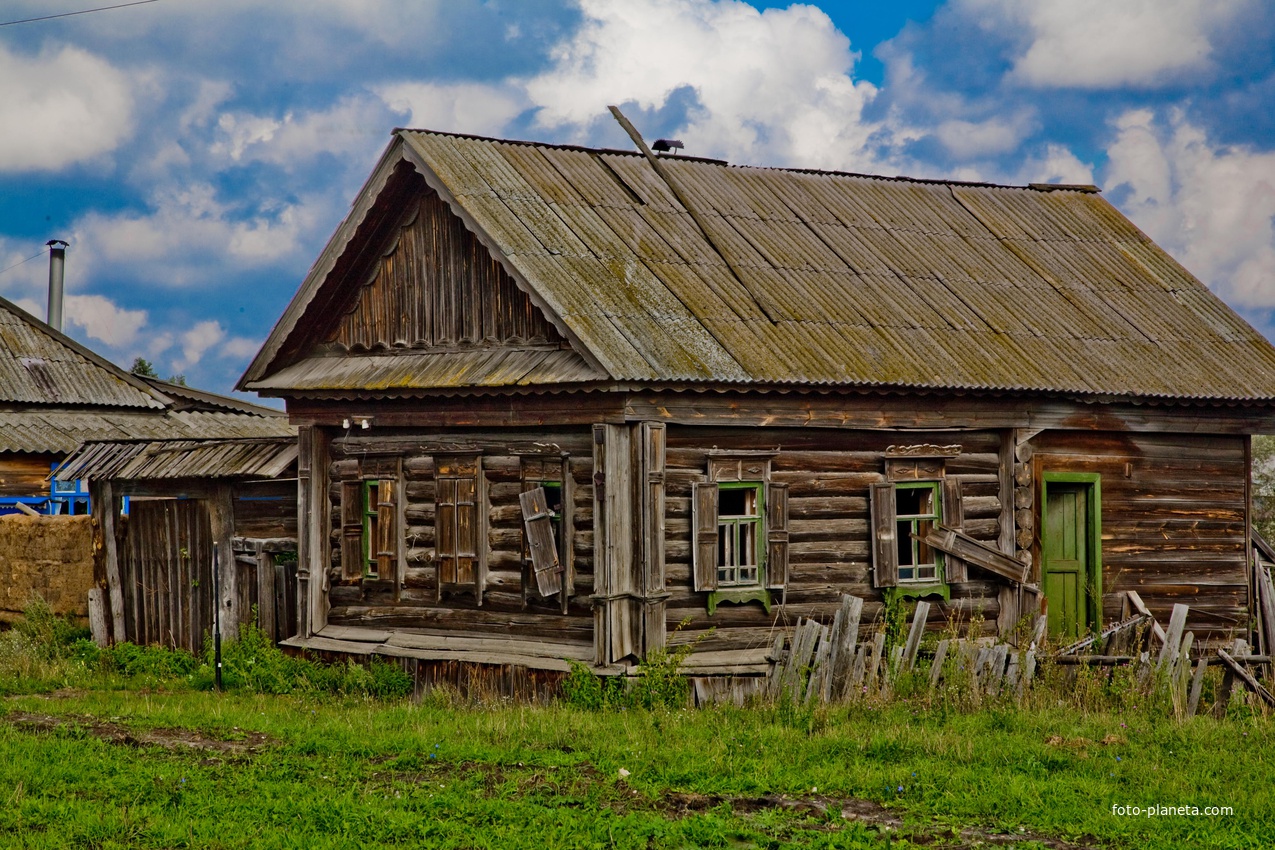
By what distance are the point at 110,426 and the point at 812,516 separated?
62.3ft

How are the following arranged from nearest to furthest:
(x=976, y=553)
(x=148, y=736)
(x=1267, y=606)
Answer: (x=148, y=736) → (x=976, y=553) → (x=1267, y=606)

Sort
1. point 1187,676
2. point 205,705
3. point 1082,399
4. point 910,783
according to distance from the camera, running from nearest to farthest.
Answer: point 910,783 → point 1187,676 → point 205,705 → point 1082,399

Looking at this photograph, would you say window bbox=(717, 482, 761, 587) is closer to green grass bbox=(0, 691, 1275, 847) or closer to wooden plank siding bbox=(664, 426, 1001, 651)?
Answer: wooden plank siding bbox=(664, 426, 1001, 651)

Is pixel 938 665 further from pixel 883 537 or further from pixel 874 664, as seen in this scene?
pixel 883 537

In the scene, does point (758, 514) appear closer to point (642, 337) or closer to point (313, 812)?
point (642, 337)

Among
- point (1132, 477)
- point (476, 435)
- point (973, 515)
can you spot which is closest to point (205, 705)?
point (476, 435)

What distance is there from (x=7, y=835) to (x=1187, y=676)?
9.09 metres

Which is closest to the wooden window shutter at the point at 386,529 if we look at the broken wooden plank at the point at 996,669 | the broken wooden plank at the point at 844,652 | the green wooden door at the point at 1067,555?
the broken wooden plank at the point at 844,652

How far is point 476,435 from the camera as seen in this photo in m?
14.7

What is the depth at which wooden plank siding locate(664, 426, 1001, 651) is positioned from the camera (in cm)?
1377

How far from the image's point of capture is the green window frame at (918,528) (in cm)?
1514

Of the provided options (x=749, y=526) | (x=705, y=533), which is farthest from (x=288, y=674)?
(x=749, y=526)

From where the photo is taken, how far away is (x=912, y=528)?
15.2m

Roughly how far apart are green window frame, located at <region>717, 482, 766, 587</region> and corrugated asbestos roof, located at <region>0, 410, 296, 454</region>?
13722mm
